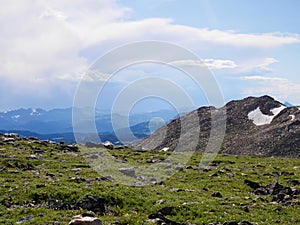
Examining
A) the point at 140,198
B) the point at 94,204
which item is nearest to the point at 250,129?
the point at 140,198

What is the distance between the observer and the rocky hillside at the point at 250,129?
108m

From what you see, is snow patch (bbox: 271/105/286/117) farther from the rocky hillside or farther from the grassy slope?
the grassy slope

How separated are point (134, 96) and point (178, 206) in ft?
52.3

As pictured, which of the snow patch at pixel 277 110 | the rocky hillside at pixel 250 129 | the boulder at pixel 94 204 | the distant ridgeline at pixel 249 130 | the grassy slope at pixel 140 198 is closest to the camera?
the grassy slope at pixel 140 198

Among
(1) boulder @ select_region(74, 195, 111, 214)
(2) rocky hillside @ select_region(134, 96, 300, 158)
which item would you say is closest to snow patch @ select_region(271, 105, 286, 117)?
(2) rocky hillside @ select_region(134, 96, 300, 158)

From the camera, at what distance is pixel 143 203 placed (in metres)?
25.5

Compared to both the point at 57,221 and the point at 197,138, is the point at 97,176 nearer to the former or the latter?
the point at 57,221

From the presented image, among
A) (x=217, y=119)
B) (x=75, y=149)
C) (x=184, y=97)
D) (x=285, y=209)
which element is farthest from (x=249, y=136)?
(x=285, y=209)

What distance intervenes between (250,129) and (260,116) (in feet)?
42.0

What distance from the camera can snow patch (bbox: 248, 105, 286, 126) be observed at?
140 metres

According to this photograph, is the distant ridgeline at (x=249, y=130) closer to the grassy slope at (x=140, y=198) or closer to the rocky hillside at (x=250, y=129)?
the rocky hillside at (x=250, y=129)

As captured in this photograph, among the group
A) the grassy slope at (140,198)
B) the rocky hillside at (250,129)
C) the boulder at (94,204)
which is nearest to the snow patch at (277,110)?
the rocky hillside at (250,129)

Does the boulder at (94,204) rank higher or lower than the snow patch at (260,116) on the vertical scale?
lower

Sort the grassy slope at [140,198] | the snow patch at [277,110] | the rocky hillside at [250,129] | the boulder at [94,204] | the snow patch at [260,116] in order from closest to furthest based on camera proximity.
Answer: the grassy slope at [140,198] < the boulder at [94,204] < the rocky hillside at [250,129] < the snow patch at [260,116] < the snow patch at [277,110]
